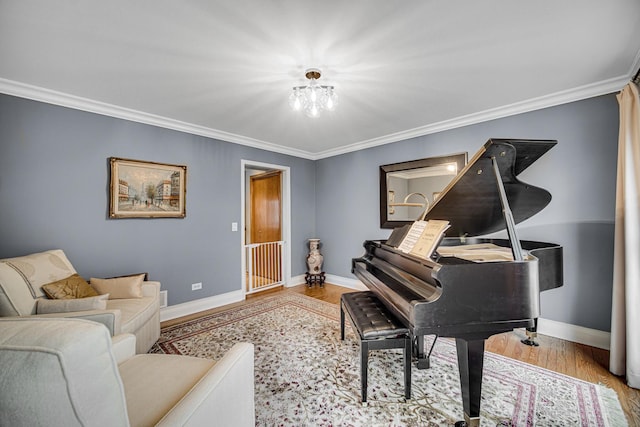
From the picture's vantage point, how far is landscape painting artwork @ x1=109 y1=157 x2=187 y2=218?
2982 millimetres

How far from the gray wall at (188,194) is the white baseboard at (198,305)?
8 cm

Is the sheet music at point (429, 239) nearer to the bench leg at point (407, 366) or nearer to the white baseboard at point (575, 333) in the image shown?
the bench leg at point (407, 366)

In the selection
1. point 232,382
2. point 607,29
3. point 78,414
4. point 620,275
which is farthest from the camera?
point 620,275

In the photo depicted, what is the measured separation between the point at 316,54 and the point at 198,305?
332 cm

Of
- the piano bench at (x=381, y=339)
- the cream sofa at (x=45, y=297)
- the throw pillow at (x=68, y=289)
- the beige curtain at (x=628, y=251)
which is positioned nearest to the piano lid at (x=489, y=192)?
the beige curtain at (x=628, y=251)

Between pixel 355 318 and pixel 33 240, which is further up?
pixel 33 240

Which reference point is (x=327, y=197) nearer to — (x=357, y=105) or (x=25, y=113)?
(x=357, y=105)

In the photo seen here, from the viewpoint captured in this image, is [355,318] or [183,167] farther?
[183,167]

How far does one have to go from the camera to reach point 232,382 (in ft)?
3.80

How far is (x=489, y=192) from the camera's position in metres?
2.01

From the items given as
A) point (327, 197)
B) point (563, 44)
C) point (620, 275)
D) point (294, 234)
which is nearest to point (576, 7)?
point (563, 44)

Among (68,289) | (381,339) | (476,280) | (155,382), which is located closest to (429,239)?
(476,280)

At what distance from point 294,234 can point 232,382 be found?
3770 mm

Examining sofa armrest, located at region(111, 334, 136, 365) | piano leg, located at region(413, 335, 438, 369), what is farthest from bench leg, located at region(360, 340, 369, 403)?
sofa armrest, located at region(111, 334, 136, 365)
